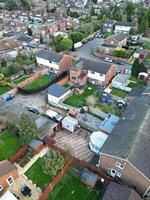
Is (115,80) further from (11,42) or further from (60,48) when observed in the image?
(11,42)

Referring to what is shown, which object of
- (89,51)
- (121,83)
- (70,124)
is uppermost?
(121,83)

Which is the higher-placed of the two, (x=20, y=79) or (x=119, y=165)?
(x=119, y=165)

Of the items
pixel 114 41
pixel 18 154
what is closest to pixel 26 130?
pixel 18 154

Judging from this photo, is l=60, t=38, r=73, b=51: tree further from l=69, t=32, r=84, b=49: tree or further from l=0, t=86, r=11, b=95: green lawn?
l=0, t=86, r=11, b=95: green lawn

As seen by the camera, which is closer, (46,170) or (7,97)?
(46,170)

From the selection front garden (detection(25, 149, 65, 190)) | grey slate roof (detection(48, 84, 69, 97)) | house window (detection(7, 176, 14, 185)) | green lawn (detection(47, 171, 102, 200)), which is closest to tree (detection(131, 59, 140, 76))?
grey slate roof (detection(48, 84, 69, 97))

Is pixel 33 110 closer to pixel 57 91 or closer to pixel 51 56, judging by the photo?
pixel 57 91
